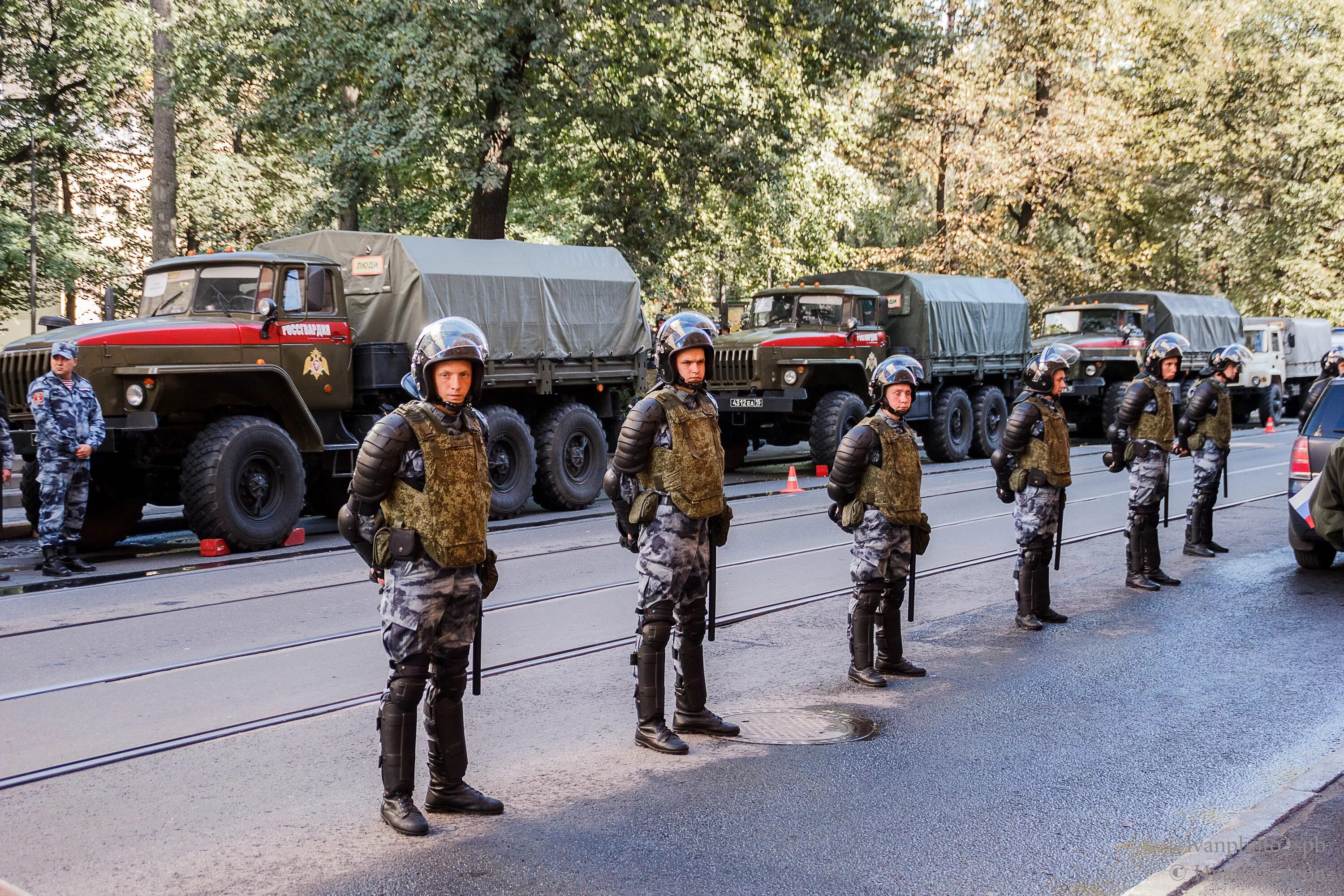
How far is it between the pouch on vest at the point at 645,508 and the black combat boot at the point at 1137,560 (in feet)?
17.8

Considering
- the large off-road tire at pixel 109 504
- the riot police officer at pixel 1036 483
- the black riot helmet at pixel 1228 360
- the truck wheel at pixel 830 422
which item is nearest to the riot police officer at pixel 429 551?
the riot police officer at pixel 1036 483

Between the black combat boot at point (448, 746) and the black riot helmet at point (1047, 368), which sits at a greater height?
the black riot helmet at point (1047, 368)

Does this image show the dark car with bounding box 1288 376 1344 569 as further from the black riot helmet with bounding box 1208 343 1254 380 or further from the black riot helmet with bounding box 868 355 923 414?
the black riot helmet with bounding box 868 355 923 414

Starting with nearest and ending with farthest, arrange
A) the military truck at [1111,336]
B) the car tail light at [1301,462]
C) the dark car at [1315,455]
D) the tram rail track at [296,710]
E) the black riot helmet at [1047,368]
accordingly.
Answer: the tram rail track at [296,710] < the black riot helmet at [1047,368] < the dark car at [1315,455] < the car tail light at [1301,462] < the military truck at [1111,336]

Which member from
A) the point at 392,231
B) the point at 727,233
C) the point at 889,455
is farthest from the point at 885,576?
the point at 727,233

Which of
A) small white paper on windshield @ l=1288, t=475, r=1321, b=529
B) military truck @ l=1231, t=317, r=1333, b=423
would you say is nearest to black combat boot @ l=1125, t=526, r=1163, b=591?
small white paper on windshield @ l=1288, t=475, r=1321, b=529

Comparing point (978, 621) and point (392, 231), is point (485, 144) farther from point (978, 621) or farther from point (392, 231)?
point (978, 621)

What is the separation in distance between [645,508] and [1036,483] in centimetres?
368

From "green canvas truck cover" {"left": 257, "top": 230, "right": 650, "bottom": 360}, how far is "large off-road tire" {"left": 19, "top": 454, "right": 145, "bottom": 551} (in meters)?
3.01

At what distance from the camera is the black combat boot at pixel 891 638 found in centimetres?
733

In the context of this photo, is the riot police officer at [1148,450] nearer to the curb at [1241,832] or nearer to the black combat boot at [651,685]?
the curb at [1241,832]


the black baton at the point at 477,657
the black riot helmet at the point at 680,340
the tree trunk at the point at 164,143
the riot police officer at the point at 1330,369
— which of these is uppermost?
the tree trunk at the point at 164,143

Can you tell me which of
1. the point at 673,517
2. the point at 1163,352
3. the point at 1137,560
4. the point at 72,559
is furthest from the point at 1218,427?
the point at 72,559

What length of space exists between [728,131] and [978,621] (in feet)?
47.3
